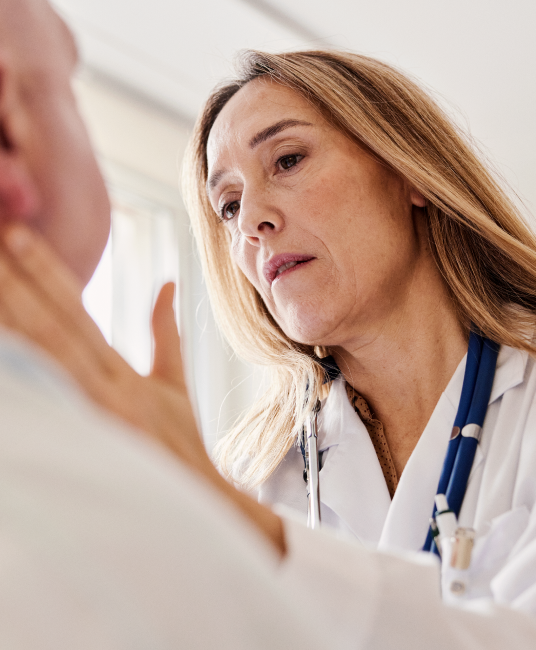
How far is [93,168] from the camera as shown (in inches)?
14.7

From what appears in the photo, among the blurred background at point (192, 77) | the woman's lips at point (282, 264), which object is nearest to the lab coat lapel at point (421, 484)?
the woman's lips at point (282, 264)

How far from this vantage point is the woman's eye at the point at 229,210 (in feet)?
3.74

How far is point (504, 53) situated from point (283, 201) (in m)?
1.52

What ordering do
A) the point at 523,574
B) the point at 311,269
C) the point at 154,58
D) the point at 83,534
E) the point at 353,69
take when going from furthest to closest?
the point at 154,58 → the point at 353,69 → the point at 311,269 → the point at 523,574 → the point at 83,534

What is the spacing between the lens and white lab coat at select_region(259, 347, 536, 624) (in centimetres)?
70

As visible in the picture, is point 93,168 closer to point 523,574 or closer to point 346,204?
point 523,574

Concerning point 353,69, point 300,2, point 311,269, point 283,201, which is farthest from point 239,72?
point 300,2

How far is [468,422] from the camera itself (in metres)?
0.86

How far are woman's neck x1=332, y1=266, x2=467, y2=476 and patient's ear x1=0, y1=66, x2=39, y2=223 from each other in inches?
29.0

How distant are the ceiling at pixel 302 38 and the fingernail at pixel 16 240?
1.64 meters

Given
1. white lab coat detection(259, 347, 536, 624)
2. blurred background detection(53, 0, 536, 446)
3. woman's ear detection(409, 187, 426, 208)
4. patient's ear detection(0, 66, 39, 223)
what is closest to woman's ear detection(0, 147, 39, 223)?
patient's ear detection(0, 66, 39, 223)

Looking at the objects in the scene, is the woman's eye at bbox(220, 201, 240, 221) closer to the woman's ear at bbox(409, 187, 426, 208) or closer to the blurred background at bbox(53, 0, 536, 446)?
the woman's ear at bbox(409, 187, 426, 208)

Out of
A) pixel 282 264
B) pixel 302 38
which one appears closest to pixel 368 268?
pixel 282 264

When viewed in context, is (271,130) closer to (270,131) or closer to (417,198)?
(270,131)
